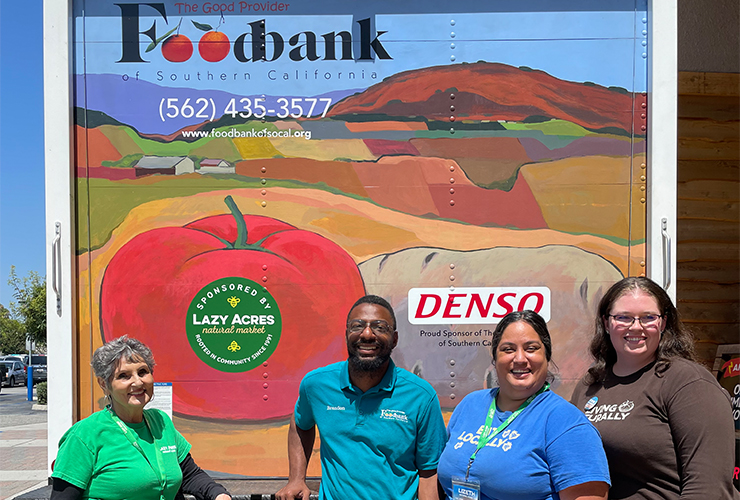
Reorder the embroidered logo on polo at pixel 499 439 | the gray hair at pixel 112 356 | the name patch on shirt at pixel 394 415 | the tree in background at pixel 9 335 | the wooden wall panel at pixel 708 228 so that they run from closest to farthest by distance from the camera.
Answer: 1. the embroidered logo on polo at pixel 499 439
2. the gray hair at pixel 112 356
3. the name patch on shirt at pixel 394 415
4. the wooden wall panel at pixel 708 228
5. the tree in background at pixel 9 335

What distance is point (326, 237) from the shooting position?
266 centimetres

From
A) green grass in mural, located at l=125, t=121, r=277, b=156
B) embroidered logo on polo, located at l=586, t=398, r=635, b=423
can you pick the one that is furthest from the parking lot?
embroidered logo on polo, located at l=586, t=398, r=635, b=423

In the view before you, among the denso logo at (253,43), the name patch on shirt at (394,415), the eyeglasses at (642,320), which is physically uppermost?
the denso logo at (253,43)

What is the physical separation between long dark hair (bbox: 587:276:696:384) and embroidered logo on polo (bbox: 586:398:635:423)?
13cm

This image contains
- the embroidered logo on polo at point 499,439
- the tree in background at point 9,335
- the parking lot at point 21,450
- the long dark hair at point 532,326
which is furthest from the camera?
the tree in background at point 9,335

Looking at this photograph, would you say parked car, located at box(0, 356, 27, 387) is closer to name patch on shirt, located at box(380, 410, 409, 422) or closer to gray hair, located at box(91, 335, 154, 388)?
gray hair, located at box(91, 335, 154, 388)

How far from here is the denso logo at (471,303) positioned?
2623 mm

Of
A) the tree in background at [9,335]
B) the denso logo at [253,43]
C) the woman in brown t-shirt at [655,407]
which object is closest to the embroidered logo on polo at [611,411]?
the woman in brown t-shirt at [655,407]

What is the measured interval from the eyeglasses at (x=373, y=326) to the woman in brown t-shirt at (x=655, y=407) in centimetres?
72

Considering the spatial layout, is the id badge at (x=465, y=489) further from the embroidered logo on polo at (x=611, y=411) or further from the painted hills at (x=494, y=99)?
the painted hills at (x=494, y=99)

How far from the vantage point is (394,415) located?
81.7 inches

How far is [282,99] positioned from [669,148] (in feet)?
5.83

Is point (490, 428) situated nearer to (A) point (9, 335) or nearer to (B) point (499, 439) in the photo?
(B) point (499, 439)

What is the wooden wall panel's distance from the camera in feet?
16.4
